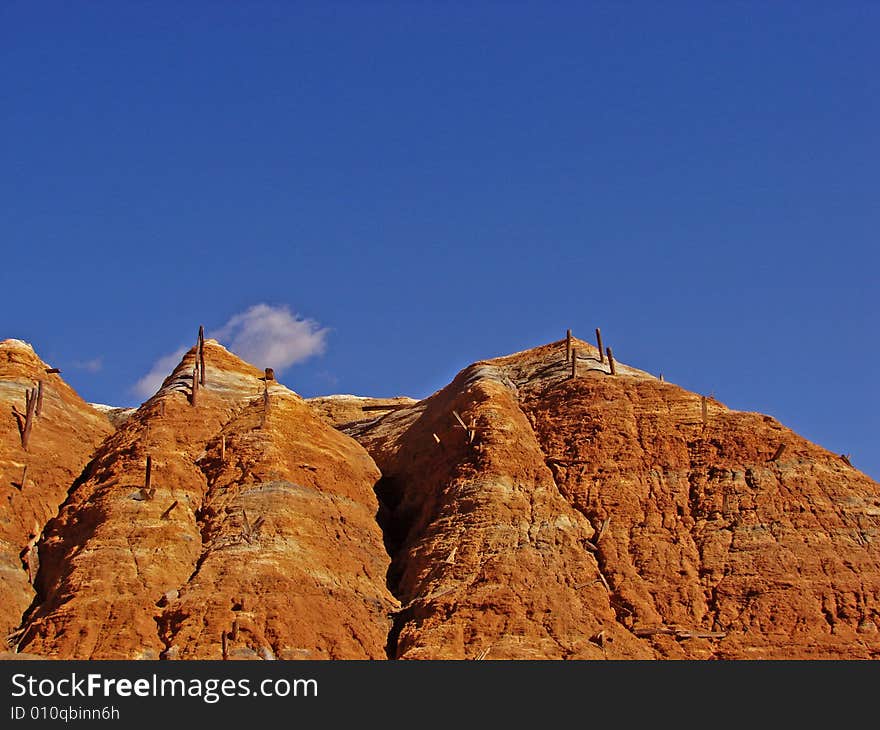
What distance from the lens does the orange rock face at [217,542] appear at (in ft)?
175

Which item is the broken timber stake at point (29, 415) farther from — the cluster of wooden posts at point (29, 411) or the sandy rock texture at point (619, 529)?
the sandy rock texture at point (619, 529)

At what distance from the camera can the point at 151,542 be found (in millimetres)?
57344

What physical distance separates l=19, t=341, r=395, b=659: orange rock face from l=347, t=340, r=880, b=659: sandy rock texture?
2.65m

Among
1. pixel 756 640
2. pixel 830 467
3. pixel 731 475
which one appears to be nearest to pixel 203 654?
pixel 756 640

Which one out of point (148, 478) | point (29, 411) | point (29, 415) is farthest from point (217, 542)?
point (29, 411)

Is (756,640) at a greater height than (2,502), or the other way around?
(2,502)

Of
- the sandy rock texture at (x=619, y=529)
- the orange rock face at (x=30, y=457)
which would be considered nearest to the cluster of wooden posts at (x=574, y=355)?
the sandy rock texture at (x=619, y=529)

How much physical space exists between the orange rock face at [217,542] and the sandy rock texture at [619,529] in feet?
8.70

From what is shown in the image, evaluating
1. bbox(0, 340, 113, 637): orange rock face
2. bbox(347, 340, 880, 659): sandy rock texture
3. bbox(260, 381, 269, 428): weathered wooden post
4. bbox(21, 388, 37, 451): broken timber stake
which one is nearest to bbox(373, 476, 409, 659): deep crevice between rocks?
bbox(347, 340, 880, 659): sandy rock texture

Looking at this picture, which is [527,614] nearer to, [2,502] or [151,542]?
[151,542]

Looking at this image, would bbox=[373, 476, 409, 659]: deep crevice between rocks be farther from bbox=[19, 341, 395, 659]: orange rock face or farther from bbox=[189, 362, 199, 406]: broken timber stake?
bbox=[189, 362, 199, 406]: broken timber stake

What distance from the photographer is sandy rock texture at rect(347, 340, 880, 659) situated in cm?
5631

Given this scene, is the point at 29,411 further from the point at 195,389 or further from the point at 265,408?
the point at 265,408
